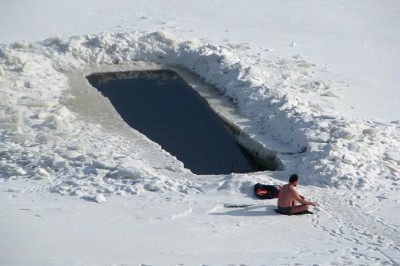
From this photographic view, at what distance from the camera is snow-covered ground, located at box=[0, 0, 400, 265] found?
9.63 metres

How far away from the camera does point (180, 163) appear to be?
12.3 meters

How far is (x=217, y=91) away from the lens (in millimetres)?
15961

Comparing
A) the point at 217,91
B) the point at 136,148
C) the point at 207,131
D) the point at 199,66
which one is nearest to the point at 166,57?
the point at 199,66

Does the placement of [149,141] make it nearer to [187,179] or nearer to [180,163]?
[180,163]

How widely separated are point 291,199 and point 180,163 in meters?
2.56

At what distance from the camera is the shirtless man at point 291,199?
1034cm

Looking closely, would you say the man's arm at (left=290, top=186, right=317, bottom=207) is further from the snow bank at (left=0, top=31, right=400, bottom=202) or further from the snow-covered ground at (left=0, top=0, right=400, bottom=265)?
the snow bank at (left=0, top=31, right=400, bottom=202)

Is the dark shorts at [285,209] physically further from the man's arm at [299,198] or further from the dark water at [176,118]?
the dark water at [176,118]

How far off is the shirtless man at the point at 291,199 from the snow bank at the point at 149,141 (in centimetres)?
82

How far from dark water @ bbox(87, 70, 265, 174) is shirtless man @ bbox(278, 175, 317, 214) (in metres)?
2.50

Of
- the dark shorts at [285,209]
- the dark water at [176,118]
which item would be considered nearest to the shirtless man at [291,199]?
the dark shorts at [285,209]

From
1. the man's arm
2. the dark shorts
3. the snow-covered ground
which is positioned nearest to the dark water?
the snow-covered ground

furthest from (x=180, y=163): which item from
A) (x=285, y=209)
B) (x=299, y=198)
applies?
(x=299, y=198)

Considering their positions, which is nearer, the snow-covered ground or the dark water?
the snow-covered ground
